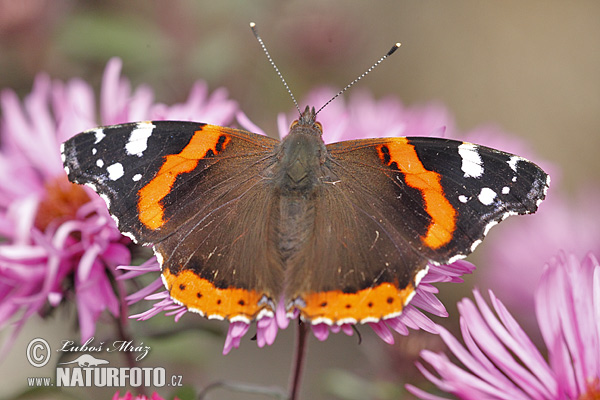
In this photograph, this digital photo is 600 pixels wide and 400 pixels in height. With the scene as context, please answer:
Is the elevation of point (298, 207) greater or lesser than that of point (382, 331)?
greater

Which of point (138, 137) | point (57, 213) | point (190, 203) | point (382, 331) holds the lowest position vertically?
point (382, 331)

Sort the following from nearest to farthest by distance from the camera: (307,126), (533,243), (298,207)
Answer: (298,207) < (307,126) < (533,243)

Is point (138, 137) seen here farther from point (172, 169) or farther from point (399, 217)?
point (399, 217)

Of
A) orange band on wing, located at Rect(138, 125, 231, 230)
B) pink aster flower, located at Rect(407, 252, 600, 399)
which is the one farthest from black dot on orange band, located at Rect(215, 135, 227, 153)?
pink aster flower, located at Rect(407, 252, 600, 399)

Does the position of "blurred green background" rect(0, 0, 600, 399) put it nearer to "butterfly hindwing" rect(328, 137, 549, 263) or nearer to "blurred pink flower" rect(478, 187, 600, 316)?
"blurred pink flower" rect(478, 187, 600, 316)

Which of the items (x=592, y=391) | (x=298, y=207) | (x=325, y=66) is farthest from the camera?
(x=325, y=66)

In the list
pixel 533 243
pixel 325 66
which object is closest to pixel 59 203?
pixel 325 66

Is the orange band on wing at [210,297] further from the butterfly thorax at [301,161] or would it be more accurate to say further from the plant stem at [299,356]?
the butterfly thorax at [301,161]
